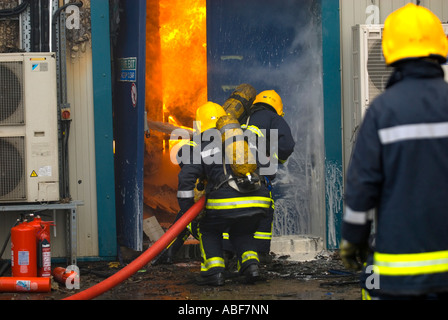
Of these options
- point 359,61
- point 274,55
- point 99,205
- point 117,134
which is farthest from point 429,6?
point 99,205

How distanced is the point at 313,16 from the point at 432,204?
5753 mm

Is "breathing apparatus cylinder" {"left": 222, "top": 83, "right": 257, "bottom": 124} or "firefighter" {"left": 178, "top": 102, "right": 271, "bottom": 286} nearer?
"firefighter" {"left": 178, "top": 102, "right": 271, "bottom": 286}

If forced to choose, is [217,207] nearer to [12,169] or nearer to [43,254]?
[43,254]

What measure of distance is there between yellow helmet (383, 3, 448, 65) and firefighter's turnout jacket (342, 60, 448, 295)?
251mm

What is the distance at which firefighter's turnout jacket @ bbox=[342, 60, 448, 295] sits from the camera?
337 centimetres

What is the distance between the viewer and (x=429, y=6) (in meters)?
8.43

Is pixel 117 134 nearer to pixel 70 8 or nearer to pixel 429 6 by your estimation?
pixel 70 8

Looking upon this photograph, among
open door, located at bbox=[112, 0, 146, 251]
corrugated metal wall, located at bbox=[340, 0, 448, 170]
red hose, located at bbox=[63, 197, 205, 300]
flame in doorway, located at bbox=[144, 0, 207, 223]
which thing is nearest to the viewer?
red hose, located at bbox=[63, 197, 205, 300]

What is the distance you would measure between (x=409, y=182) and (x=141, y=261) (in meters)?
3.47

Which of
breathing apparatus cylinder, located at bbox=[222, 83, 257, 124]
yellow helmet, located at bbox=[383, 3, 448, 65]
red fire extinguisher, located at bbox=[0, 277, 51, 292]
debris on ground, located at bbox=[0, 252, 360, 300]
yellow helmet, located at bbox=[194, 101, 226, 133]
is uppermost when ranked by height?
yellow helmet, located at bbox=[383, 3, 448, 65]

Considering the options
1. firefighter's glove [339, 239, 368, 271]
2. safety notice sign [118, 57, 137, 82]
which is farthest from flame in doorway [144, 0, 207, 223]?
firefighter's glove [339, 239, 368, 271]

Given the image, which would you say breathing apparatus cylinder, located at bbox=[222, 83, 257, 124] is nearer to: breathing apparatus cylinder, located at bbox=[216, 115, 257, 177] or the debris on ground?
breathing apparatus cylinder, located at bbox=[216, 115, 257, 177]

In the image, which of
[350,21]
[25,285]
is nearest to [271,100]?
[350,21]
